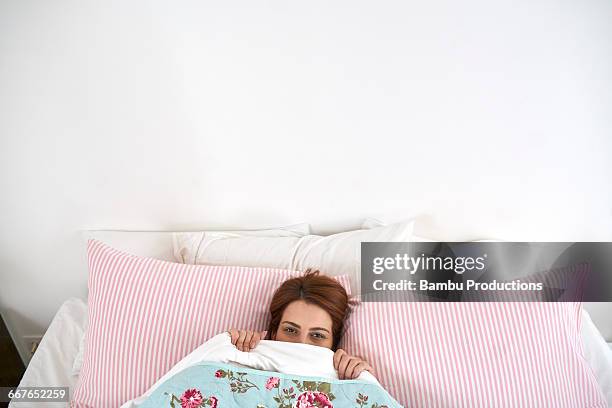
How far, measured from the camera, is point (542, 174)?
142cm

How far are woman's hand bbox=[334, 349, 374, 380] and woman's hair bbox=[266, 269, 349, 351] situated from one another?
0.32ft

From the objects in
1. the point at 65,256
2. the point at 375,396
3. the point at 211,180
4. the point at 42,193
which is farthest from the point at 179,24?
the point at 375,396

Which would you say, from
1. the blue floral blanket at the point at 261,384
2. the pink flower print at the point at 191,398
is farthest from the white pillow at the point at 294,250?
the pink flower print at the point at 191,398

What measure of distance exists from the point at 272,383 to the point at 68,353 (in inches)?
30.9

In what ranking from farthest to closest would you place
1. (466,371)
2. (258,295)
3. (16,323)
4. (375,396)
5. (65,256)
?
1. (16,323)
2. (65,256)
3. (258,295)
4. (466,371)
5. (375,396)

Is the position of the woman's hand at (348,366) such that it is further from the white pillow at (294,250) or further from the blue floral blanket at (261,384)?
the white pillow at (294,250)

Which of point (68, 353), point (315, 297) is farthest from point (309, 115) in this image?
point (68, 353)

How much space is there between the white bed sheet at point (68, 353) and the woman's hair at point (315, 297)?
648 mm

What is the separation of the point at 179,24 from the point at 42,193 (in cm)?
72

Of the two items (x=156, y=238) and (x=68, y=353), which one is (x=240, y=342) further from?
(x=68, y=353)

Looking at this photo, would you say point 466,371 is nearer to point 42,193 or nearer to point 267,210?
point 267,210

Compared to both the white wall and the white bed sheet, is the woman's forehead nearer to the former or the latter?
the white wall

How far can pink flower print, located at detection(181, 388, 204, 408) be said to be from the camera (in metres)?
1.00

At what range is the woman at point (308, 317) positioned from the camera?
116 cm
